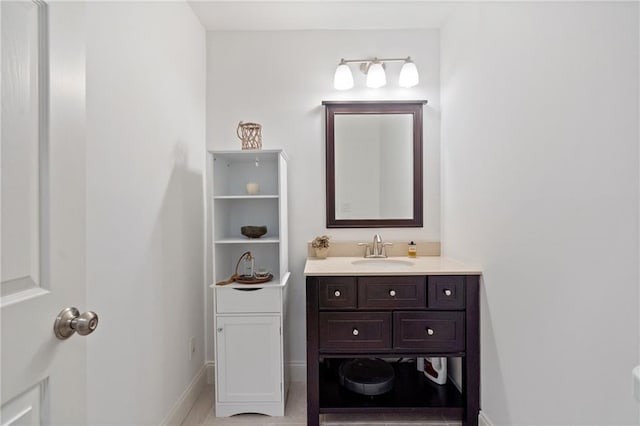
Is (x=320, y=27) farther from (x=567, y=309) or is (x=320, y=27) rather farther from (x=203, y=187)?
(x=567, y=309)

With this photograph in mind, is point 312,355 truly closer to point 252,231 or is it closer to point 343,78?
point 252,231

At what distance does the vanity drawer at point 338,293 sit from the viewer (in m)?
1.67

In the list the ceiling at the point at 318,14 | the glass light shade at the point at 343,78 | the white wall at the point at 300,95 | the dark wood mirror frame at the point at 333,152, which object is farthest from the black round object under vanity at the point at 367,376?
the ceiling at the point at 318,14

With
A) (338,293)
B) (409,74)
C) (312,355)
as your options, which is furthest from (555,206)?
(409,74)

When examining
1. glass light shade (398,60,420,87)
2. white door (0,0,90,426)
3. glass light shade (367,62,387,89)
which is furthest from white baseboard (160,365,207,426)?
glass light shade (398,60,420,87)

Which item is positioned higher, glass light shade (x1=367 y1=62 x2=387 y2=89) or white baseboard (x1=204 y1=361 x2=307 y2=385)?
glass light shade (x1=367 y1=62 x2=387 y2=89)

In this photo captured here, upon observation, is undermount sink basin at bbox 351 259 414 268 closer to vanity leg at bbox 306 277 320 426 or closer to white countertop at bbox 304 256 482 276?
white countertop at bbox 304 256 482 276

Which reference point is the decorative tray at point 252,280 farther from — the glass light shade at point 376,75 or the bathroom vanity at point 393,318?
the glass light shade at point 376,75

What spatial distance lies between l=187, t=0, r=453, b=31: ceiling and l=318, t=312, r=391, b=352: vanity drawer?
1.86m

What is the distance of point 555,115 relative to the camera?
44.6 inches

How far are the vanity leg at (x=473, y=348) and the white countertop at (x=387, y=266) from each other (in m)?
0.09

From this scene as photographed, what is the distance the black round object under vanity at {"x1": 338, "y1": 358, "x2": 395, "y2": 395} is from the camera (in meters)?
1.80

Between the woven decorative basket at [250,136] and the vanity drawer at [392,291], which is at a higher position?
the woven decorative basket at [250,136]

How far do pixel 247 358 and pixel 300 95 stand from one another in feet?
5.75
